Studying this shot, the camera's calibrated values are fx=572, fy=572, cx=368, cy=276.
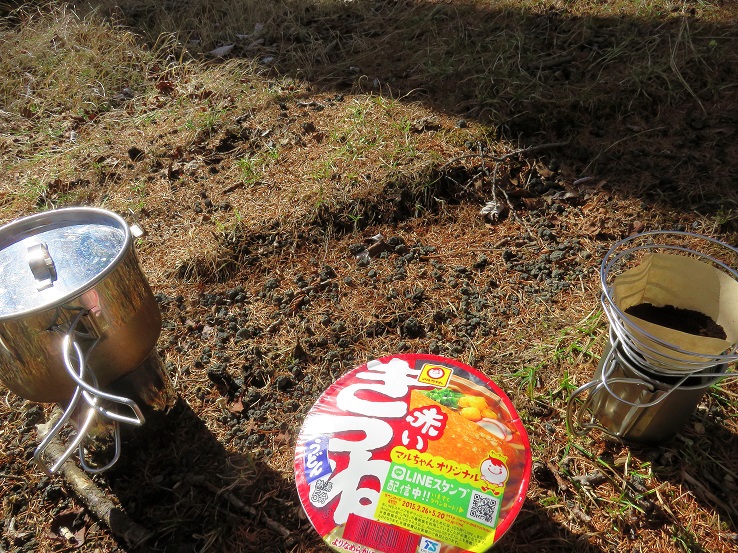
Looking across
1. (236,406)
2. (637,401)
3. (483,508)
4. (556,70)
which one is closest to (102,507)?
(236,406)

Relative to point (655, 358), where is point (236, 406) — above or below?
below

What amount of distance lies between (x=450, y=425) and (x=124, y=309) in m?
1.09

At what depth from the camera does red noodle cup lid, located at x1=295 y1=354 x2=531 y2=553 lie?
1575 millimetres

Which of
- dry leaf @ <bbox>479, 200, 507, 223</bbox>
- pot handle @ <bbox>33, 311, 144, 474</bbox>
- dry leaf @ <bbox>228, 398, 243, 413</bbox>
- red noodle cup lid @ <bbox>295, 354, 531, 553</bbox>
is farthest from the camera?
dry leaf @ <bbox>479, 200, 507, 223</bbox>

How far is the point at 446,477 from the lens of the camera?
165 centimetres

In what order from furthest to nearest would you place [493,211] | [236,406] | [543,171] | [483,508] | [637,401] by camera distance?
[543,171], [493,211], [236,406], [637,401], [483,508]

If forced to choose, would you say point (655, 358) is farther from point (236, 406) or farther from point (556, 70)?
point (556, 70)

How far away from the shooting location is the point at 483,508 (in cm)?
160

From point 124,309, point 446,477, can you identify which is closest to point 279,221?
point 124,309

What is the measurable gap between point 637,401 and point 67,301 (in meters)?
1.80

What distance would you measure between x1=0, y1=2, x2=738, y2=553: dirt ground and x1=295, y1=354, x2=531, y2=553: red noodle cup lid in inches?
14.6

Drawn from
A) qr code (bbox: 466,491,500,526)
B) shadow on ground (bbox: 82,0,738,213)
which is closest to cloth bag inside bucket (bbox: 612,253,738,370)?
qr code (bbox: 466,491,500,526)

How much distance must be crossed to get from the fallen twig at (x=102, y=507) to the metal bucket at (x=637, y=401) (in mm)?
1527

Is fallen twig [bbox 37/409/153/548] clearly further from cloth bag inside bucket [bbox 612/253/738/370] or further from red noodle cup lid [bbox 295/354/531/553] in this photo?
cloth bag inside bucket [bbox 612/253/738/370]
